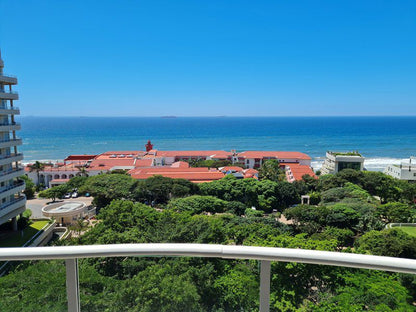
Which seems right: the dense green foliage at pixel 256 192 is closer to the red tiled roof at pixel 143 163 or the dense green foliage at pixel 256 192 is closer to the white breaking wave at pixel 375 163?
the red tiled roof at pixel 143 163

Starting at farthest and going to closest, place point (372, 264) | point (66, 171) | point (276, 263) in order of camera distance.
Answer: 1. point (66, 171)
2. point (276, 263)
3. point (372, 264)

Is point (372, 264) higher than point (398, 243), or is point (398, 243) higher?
point (372, 264)

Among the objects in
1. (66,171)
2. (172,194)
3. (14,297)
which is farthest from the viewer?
(66,171)

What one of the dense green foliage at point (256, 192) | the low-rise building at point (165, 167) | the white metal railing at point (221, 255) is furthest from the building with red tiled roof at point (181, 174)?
the white metal railing at point (221, 255)

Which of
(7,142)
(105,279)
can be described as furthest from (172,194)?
(105,279)

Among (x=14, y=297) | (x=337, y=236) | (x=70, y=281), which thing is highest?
(x=70, y=281)

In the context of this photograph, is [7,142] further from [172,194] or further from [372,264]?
[372,264]
